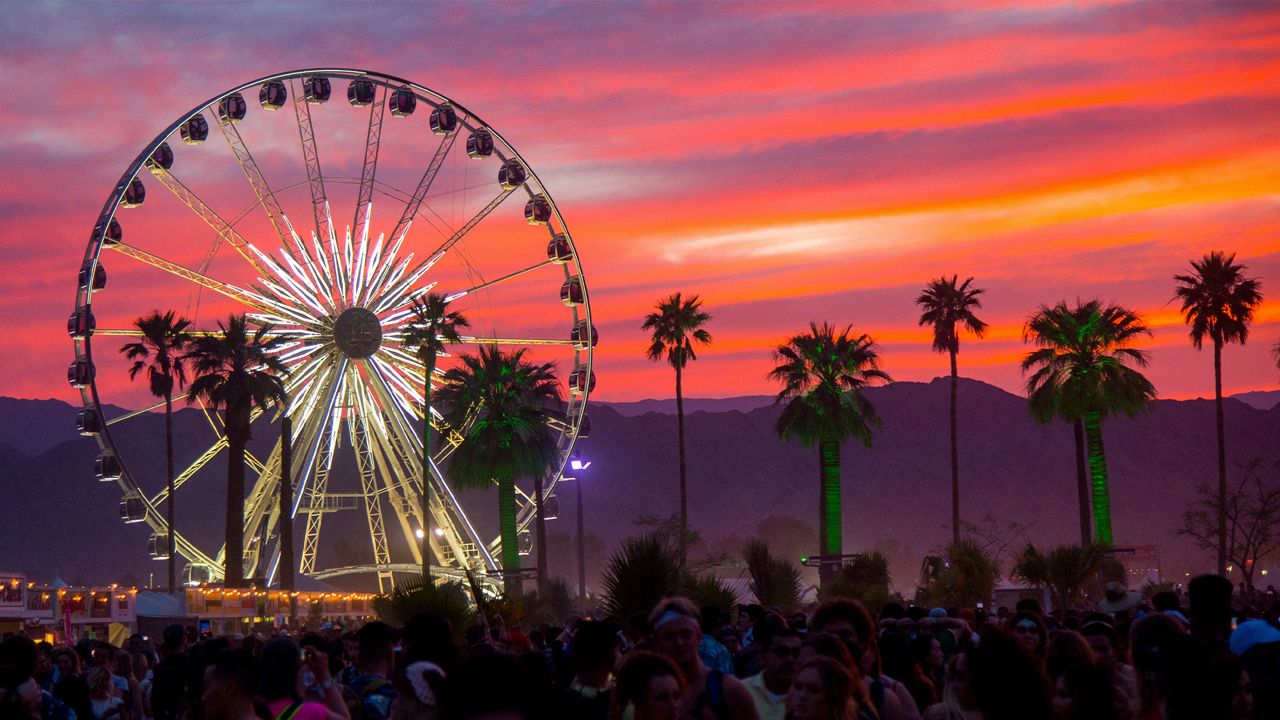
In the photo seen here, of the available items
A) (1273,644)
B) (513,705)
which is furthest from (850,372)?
(513,705)

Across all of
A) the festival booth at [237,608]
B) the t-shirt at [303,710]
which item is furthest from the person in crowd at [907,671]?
the festival booth at [237,608]

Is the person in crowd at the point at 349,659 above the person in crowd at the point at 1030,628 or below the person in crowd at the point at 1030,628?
below

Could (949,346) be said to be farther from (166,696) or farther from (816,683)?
(816,683)

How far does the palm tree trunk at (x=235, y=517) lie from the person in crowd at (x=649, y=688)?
164ft

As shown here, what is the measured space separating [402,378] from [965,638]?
42976mm

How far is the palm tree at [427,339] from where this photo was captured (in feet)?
188

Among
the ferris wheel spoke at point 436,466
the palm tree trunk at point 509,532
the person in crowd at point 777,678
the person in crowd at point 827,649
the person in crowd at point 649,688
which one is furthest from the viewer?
the palm tree trunk at point 509,532

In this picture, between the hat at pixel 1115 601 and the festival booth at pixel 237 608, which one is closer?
the hat at pixel 1115 601

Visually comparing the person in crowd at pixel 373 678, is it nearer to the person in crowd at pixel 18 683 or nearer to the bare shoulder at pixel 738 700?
the person in crowd at pixel 18 683

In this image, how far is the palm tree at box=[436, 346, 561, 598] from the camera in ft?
197

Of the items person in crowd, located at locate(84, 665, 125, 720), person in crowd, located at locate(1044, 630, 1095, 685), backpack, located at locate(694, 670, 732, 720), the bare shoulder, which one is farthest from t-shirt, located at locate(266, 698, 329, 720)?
person in crowd, located at locate(84, 665, 125, 720)

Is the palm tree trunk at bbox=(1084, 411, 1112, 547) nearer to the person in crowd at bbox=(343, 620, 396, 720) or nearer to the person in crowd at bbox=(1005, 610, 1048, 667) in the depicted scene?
the person in crowd at bbox=(1005, 610, 1048, 667)

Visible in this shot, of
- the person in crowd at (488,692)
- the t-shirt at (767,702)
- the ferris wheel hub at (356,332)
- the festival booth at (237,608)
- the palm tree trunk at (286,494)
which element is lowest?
the festival booth at (237,608)

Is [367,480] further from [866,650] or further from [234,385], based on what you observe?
[866,650]
